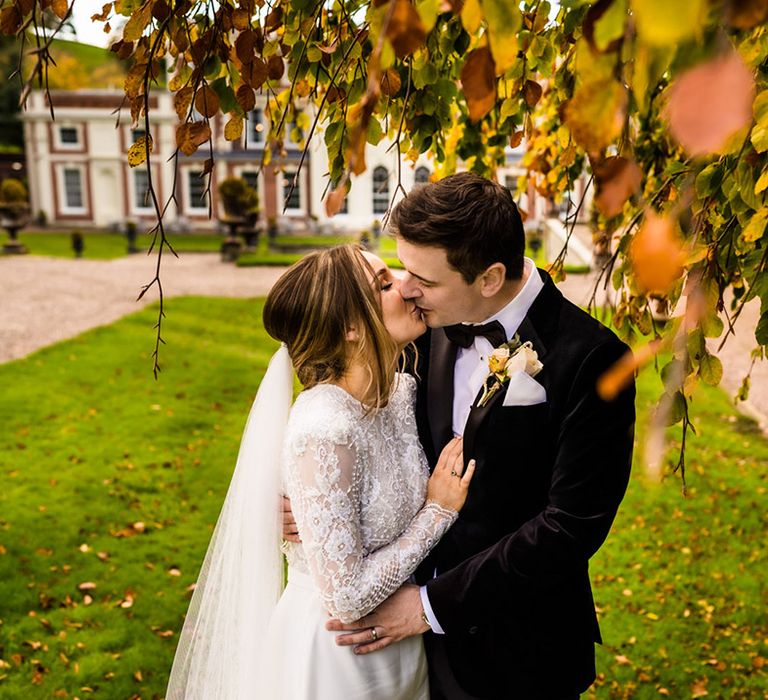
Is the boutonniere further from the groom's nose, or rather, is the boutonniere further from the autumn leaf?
the autumn leaf

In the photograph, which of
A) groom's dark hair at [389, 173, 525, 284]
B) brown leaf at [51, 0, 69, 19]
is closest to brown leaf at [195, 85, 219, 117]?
brown leaf at [51, 0, 69, 19]

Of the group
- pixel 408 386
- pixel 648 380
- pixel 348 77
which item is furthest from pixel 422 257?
pixel 648 380

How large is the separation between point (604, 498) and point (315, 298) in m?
1.01

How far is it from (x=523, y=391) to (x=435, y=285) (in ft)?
1.36

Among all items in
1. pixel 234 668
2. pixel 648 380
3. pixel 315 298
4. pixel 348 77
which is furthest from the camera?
pixel 648 380

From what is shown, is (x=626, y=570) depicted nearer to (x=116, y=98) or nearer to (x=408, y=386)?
(x=408, y=386)

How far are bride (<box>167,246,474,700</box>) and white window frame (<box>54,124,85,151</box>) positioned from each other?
42.0 metres

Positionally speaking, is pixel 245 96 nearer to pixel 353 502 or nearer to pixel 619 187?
pixel 353 502

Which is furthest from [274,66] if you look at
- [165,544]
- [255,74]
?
[165,544]

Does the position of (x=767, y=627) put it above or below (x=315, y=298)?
below

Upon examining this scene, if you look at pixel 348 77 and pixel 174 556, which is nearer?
pixel 348 77

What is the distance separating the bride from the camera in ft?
7.27

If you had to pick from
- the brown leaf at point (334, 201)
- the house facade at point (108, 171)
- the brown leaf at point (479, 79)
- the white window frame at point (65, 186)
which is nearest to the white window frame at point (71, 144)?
the house facade at point (108, 171)

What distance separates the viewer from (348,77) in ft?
9.15
